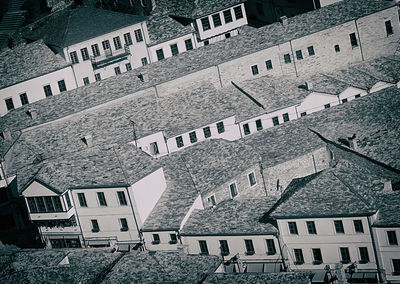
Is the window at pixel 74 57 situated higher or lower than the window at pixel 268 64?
higher

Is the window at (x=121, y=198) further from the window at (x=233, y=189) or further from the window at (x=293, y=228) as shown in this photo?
the window at (x=293, y=228)

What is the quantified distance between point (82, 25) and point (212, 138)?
22.2 meters

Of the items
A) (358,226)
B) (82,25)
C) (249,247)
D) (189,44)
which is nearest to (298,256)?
(249,247)

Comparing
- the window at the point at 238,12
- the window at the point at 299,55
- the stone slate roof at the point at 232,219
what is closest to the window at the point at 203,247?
the stone slate roof at the point at 232,219

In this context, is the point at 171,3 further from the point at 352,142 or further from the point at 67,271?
the point at 67,271

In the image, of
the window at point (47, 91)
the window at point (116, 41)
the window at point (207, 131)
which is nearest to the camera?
the window at point (207, 131)

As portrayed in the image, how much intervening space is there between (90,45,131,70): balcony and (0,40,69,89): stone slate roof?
3414mm

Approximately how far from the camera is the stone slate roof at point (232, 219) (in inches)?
2218

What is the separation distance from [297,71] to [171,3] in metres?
18.1

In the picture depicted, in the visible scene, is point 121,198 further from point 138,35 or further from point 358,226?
point 138,35

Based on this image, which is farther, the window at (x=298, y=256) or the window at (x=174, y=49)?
the window at (x=174, y=49)

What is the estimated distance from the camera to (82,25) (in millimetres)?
81375

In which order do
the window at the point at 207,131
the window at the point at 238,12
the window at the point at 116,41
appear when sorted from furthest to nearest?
the window at the point at 238,12 → the window at the point at 116,41 → the window at the point at 207,131

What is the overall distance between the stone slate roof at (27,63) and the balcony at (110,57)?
341cm
